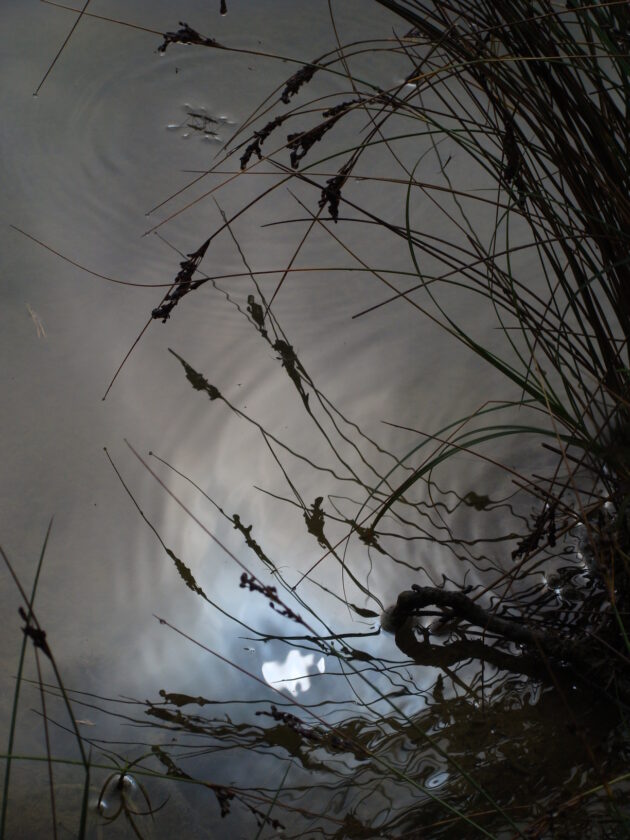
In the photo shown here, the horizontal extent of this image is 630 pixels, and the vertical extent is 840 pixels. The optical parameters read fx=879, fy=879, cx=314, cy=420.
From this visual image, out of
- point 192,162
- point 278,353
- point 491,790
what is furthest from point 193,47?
point 491,790

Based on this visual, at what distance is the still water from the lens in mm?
751

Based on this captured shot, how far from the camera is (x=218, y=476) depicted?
98 centimetres

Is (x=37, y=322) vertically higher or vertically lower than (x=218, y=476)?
higher

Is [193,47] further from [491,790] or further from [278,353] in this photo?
[491,790]

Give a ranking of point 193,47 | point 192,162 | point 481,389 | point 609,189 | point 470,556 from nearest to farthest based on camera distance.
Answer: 1. point 609,189
2. point 470,556
3. point 481,389
4. point 192,162
5. point 193,47

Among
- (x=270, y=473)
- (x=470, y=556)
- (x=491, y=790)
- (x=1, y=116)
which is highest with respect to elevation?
(x=1, y=116)

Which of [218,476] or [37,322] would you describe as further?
[37,322]

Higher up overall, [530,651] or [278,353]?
[278,353]

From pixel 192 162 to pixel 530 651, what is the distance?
925 mm

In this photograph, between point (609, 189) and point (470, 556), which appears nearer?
point (609, 189)

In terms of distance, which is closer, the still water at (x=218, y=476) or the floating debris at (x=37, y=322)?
the still water at (x=218, y=476)

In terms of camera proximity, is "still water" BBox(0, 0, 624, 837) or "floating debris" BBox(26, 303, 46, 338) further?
"floating debris" BBox(26, 303, 46, 338)

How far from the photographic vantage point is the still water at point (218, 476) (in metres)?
0.75

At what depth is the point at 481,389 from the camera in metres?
1.06
